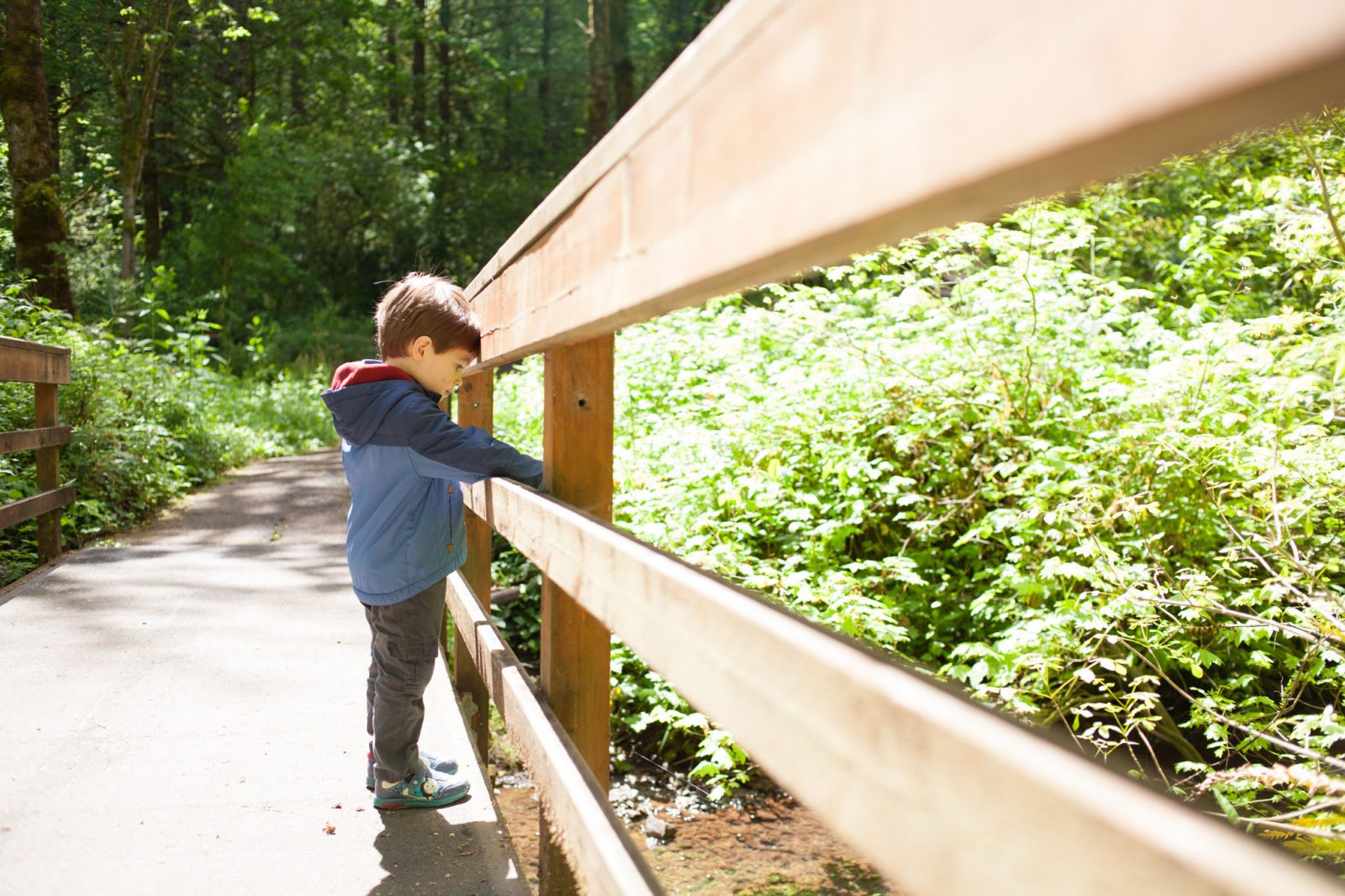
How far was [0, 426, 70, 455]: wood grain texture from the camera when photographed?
5406 mm

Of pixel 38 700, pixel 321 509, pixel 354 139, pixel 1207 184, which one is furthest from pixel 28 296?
pixel 354 139

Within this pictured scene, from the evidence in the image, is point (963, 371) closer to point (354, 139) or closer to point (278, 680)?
point (278, 680)

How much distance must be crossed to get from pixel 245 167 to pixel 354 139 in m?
5.14

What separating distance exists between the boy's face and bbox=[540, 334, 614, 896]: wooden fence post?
77cm

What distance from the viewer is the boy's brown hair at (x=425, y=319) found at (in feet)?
9.32

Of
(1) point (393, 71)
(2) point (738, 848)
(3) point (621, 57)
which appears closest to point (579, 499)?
(2) point (738, 848)

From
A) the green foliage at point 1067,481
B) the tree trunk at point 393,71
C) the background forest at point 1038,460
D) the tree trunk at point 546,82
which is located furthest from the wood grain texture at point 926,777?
the tree trunk at point 546,82

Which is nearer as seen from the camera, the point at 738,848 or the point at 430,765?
the point at 430,765

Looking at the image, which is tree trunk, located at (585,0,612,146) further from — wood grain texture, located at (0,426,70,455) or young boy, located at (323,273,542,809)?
young boy, located at (323,273,542,809)

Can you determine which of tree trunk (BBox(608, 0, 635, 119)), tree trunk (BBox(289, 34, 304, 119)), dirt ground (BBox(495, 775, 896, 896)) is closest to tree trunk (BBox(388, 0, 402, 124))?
tree trunk (BBox(289, 34, 304, 119))

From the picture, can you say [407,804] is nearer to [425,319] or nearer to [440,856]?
[440,856]

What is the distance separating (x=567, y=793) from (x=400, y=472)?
1362 mm

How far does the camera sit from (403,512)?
2873mm

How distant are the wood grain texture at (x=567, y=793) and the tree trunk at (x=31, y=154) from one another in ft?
32.8
